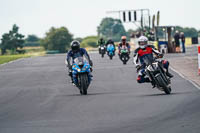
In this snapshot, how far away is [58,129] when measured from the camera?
10703 millimetres

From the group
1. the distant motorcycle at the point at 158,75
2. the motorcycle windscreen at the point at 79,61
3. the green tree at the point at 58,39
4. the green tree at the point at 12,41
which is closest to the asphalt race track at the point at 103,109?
the distant motorcycle at the point at 158,75

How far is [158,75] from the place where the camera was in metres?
16.4

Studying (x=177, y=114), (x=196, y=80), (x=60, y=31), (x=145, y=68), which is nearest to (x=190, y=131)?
(x=177, y=114)

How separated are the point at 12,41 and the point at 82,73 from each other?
133m

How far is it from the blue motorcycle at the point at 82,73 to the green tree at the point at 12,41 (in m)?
126

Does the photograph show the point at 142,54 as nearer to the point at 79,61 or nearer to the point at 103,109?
the point at 79,61

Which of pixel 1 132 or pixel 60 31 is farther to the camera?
pixel 60 31

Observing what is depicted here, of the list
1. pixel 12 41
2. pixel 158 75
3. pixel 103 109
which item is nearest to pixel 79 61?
pixel 158 75

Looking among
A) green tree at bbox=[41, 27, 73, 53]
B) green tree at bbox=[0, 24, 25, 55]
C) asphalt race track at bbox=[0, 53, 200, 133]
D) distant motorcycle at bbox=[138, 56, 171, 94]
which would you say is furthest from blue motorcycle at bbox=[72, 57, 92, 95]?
green tree at bbox=[41, 27, 73, 53]

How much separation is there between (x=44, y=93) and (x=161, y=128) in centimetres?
936

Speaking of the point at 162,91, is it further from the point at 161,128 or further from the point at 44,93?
the point at 161,128

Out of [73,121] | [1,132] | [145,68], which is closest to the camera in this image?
[1,132]

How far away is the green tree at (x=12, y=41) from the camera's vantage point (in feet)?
479

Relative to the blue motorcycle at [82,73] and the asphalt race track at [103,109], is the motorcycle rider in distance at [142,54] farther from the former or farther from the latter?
the blue motorcycle at [82,73]
